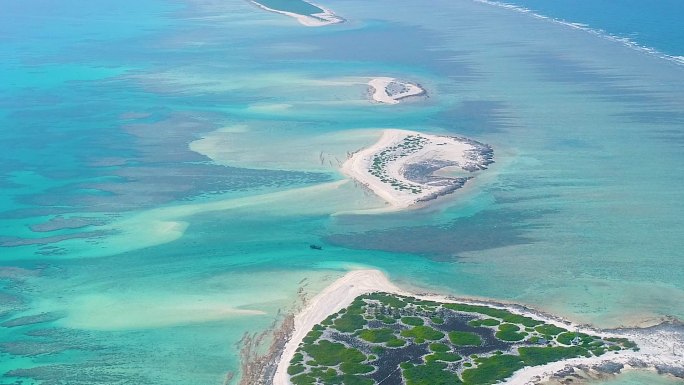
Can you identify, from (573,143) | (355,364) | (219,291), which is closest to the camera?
(355,364)

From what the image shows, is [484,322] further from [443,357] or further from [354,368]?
[354,368]

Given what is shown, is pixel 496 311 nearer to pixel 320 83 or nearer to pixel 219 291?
pixel 219 291

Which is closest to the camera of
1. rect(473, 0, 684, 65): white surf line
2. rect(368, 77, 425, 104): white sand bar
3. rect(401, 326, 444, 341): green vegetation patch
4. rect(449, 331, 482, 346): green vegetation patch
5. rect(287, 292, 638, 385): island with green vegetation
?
rect(287, 292, 638, 385): island with green vegetation

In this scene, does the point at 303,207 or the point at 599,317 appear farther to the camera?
the point at 303,207

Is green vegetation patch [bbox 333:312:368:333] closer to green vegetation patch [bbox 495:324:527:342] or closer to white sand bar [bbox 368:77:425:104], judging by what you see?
green vegetation patch [bbox 495:324:527:342]

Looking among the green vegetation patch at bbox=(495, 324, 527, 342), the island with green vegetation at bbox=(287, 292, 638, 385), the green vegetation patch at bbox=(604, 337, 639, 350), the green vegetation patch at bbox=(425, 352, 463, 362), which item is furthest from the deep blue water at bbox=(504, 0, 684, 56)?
the green vegetation patch at bbox=(425, 352, 463, 362)

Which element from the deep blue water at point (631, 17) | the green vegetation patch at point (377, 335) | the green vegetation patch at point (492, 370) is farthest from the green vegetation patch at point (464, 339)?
the deep blue water at point (631, 17)

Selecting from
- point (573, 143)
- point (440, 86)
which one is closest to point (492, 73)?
point (440, 86)
